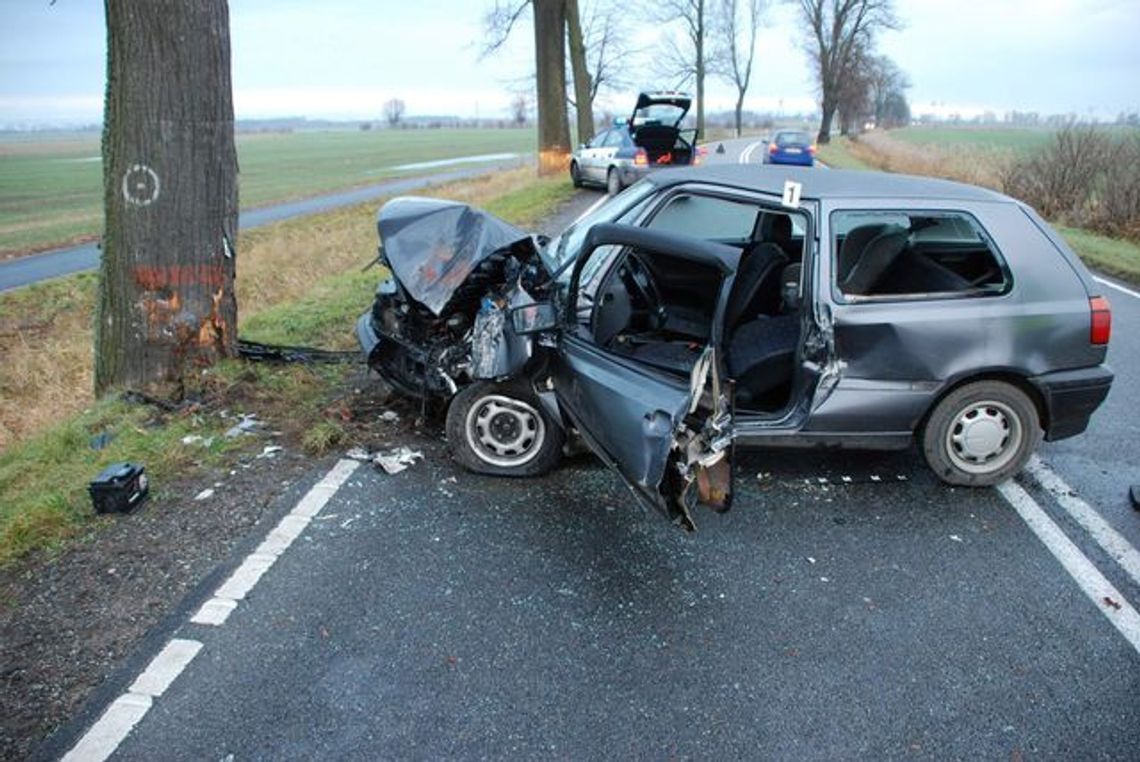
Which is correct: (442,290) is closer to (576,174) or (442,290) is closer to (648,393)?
(648,393)

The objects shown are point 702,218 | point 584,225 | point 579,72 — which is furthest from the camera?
point 579,72

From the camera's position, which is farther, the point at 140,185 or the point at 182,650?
the point at 140,185

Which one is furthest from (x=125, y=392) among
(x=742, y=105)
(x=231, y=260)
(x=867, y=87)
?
(x=867, y=87)

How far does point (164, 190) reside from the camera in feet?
17.7

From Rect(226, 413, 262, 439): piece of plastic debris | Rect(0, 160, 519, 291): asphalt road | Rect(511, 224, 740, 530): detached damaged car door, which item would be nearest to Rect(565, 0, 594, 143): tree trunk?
Rect(0, 160, 519, 291): asphalt road

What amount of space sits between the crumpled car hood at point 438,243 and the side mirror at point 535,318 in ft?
1.97

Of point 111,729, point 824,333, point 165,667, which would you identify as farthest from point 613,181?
point 111,729

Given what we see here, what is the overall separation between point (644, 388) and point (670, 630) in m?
1.04

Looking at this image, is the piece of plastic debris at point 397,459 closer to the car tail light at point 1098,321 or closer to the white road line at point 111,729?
the white road line at point 111,729

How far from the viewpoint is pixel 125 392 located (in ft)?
18.1

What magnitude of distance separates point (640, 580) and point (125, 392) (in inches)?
155

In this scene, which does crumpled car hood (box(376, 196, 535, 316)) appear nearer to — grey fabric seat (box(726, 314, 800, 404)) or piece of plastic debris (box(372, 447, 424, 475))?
piece of plastic debris (box(372, 447, 424, 475))

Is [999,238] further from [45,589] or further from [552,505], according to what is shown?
[45,589]

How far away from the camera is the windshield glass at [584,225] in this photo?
4840mm
